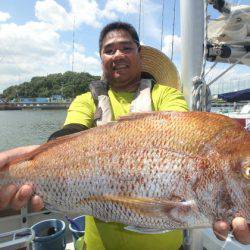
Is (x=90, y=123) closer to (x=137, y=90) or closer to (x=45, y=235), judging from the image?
(x=137, y=90)

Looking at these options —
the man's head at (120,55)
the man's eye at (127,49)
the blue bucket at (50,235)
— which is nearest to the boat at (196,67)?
the man's head at (120,55)

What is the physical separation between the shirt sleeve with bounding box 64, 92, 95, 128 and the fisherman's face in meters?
0.31

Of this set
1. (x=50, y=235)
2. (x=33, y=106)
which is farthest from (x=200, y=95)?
(x=33, y=106)

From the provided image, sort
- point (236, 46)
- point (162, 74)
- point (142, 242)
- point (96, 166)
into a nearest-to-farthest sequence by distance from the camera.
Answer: point (96, 166), point (142, 242), point (162, 74), point (236, 46)

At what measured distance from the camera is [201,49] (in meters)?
4.31

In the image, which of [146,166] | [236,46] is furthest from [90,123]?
[236,46]

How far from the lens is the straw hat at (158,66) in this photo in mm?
4027

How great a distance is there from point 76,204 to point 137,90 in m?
1.32

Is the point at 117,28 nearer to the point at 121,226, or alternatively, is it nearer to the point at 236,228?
the point at 121,226

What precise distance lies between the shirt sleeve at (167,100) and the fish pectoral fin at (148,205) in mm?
973

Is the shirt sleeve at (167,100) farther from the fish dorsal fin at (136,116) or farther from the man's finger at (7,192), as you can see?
the man's finger at (7,192)

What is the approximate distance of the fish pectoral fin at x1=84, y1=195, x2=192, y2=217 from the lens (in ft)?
6.89

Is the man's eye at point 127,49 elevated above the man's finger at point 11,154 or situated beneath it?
elevated above

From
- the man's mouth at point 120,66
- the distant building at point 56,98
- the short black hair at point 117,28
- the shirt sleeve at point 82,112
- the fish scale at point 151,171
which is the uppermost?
the short black hair at point 117,28
